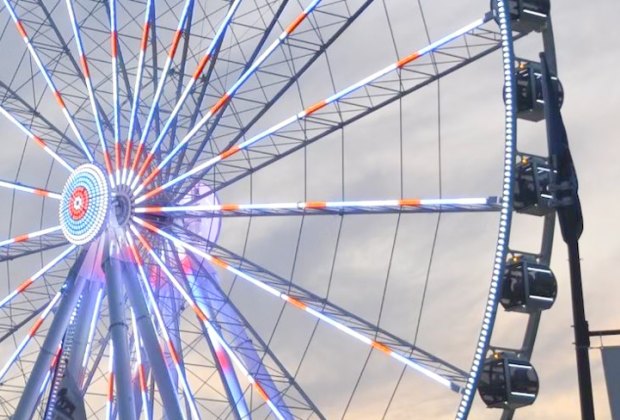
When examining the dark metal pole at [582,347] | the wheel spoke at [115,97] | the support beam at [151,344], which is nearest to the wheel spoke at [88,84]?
the wheel spoke at [115,97]

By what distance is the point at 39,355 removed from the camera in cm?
2269

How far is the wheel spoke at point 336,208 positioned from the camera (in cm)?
1881

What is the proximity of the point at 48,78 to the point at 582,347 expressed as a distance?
49.4ft

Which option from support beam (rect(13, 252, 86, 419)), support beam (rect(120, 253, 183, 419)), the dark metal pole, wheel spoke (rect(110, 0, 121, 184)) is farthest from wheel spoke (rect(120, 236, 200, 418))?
the dark metal pole

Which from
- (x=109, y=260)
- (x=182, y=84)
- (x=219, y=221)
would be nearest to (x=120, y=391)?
(x=109, y=260)

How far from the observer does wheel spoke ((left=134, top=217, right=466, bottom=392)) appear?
18881mm

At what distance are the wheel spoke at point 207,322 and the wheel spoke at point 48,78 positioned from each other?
256cm

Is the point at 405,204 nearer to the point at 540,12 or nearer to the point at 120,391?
the point at 540,12

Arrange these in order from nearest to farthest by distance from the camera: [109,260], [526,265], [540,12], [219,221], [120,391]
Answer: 1. [526,265]
2. [540,12]
3. [120,391]
4. [109,260]
5. [219,221]

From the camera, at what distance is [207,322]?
21984mm

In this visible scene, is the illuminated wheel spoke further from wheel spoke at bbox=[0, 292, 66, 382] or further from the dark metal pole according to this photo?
the dark metal pole

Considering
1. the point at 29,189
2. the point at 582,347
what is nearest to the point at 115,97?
the point at 29,189

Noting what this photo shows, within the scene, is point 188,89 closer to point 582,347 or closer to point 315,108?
point 315,108

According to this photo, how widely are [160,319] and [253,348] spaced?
5.95 feet
